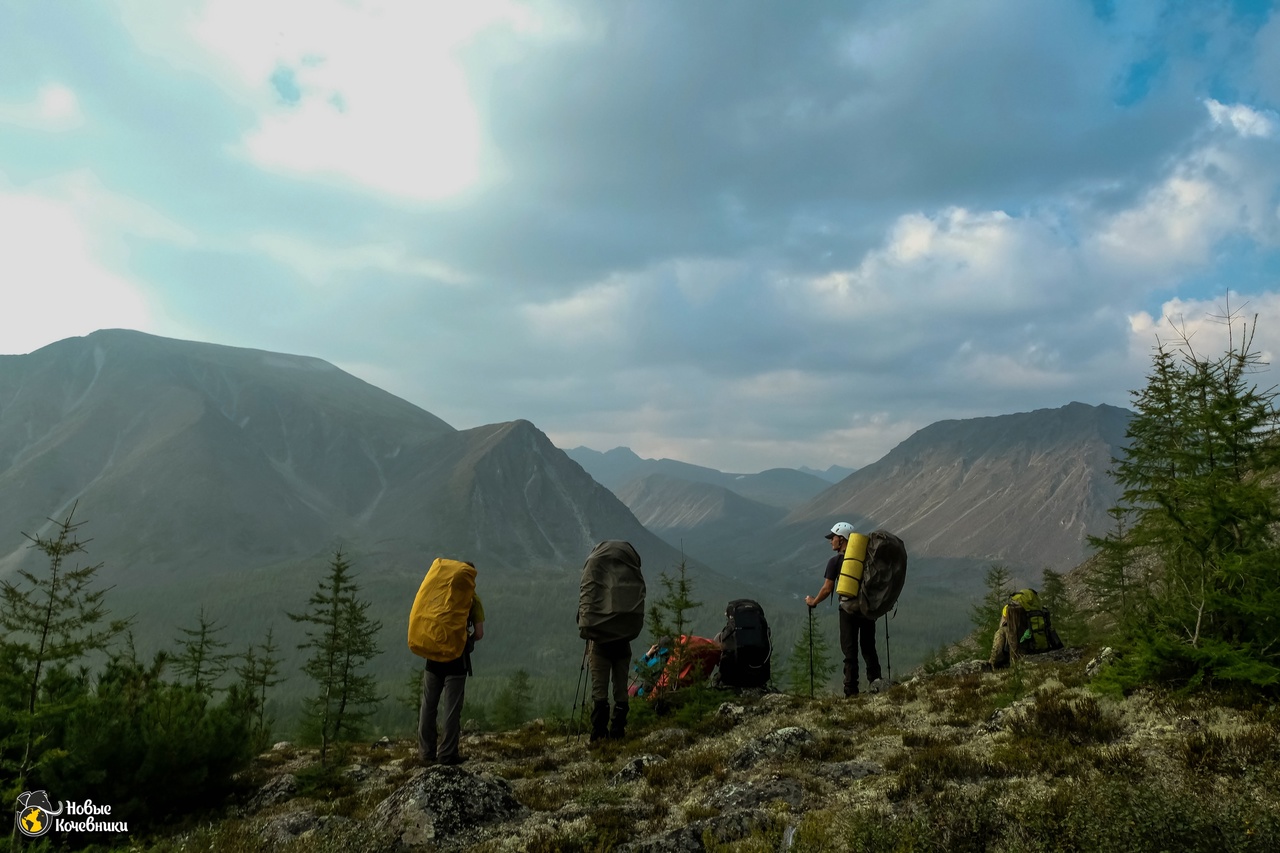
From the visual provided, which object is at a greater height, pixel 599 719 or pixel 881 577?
pixel 881 577

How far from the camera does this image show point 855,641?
15383 millimetres

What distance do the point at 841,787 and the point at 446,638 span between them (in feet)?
22.4

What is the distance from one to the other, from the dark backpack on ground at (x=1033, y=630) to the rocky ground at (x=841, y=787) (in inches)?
224

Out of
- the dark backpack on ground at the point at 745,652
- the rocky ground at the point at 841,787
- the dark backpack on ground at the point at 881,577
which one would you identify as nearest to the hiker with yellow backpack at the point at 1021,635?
the dark backpack on ground at the point at 881,577

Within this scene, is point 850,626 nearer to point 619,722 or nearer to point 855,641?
point 855,641

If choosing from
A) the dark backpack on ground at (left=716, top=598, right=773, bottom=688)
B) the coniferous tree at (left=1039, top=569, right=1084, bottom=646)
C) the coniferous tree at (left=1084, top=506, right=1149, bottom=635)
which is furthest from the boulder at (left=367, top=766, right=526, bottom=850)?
the coniferous tree at (left=1039, top=569, right=1084, bottom=646)

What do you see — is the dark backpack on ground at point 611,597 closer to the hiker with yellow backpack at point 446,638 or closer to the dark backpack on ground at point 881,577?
the hiker with yellow backpack at point 446,638

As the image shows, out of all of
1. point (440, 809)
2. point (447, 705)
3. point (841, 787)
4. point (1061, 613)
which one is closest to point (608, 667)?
point (447, 705)

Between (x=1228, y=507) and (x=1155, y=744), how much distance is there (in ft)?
12.0

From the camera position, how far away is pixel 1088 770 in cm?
675

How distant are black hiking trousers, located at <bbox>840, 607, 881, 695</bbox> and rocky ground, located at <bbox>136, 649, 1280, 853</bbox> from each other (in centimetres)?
283

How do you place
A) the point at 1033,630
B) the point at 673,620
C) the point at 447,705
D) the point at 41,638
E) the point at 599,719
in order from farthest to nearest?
the point at 673,620, the point at 1033,630, the point at 599,719, the point at 447,705, the point at 41,638

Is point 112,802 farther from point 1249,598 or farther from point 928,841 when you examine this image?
point 1249,598

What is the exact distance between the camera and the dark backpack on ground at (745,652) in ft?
54.0
